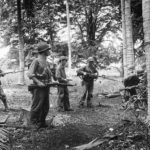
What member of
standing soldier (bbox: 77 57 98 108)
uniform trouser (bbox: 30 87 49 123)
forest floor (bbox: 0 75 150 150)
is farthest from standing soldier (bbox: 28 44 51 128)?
standing soldier (bbox: 77 57 98 108)

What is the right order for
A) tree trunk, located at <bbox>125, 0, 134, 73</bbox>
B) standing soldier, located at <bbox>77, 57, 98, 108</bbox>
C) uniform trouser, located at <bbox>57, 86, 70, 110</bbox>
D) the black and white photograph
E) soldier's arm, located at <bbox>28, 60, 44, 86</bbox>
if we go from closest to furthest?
the black and white photograph → soldier's arm, located at <bbox>28, 60, 44, 86</bbox> → uniform trouser, located at <bbox>57, 86, 70, 110</bbox> → standing soldier, located at <bbox>77, 57, 98, 108</bbox> → tree trunk, located at <bbox>125, 0, 134, 73</bbox>

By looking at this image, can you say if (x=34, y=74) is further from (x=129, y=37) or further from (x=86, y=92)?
(x=129, y=37)

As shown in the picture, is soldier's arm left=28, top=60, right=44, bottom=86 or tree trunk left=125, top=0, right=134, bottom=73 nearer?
soldier's arm left=28, top=60, right=44, bottom=86

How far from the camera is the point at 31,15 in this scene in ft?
74.5

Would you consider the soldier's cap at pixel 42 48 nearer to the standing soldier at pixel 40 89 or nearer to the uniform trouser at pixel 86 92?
the standing soldier at pixel 40 89

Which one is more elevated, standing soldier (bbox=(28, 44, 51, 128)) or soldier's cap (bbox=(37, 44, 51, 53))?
soldier's cap (bbox=(37, 44, 51, 53))

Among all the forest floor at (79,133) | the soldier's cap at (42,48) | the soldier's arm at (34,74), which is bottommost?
→ the forest floor at (79,133)

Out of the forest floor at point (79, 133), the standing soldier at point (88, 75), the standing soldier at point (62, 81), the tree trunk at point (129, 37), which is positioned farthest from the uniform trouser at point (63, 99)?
the tree trunk at point (129, 37)

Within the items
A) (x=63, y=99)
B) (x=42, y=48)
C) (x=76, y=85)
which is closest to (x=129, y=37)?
(x=63, y=99)

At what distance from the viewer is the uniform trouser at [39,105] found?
7.12 meters

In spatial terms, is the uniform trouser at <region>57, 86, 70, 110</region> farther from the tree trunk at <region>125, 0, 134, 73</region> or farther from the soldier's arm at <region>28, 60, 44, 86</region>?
the soldier's arm at <region>28, 60, 44, 86</region>

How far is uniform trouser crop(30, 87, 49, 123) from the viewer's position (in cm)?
712

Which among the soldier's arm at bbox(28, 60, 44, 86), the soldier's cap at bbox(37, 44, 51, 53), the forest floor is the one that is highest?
the soldier's cap at bbox(37, 44, 51, 53)

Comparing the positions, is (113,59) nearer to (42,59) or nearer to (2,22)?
(2,22)
